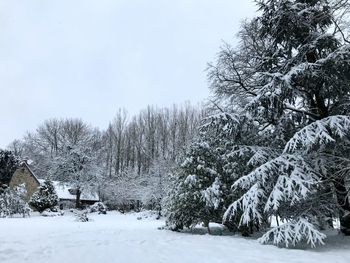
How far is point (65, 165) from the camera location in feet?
109

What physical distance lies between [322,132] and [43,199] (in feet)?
67.2

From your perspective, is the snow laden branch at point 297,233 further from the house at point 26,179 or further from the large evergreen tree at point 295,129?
the house at point 26,179

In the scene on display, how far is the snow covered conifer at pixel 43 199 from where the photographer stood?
24219 millimetres

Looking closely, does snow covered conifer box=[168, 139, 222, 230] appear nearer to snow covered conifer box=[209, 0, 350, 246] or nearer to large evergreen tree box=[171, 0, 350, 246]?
large evergreen tree box=[171, 0, 350, 246]

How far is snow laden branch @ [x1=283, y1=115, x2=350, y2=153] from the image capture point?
328 inches

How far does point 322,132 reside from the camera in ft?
27.3

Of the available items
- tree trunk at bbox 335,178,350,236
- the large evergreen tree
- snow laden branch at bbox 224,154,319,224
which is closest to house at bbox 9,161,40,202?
the large evergreen tree

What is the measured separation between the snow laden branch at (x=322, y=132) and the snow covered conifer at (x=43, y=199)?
19624 mm

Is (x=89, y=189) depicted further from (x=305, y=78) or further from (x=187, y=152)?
(x=305, y=78)

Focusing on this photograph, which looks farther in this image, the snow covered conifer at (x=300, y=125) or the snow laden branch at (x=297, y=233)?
the snow covered conifer at (x=300, y=125)

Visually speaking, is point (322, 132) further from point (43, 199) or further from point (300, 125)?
point (43, 199)

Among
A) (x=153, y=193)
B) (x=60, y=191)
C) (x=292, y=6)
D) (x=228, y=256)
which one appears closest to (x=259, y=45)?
(x=292, y=6)

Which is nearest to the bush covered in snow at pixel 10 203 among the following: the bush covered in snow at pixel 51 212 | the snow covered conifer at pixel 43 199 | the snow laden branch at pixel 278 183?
the bush covered in snow at pixel 51 212

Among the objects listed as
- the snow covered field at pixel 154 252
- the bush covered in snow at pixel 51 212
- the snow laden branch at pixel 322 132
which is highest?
the snow laden branch at pixel 322 132
